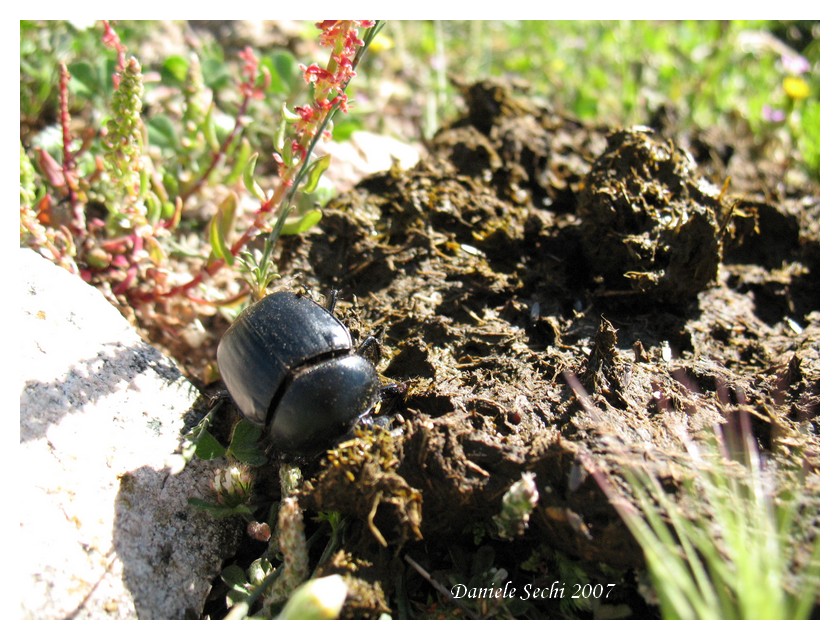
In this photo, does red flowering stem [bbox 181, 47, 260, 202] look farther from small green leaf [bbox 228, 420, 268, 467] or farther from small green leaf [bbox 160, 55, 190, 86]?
small green leaf [bbox 228, 420, 268, 467]

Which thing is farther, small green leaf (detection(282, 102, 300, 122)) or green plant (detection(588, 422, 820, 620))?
small green leaf (detection(282, 102, 300, 122))

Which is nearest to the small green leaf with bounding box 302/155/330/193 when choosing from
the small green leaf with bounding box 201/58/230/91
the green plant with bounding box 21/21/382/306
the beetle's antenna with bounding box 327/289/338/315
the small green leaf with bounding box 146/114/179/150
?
the green plant with bounding box 21/21/382/306

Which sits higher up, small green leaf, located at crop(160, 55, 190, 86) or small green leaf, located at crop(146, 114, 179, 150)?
small green leaf, located at crop(160, 55, 190, 86)

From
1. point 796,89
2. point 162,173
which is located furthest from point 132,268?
point 796,89

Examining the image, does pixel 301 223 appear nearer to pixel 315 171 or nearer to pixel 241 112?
pixel 315 171

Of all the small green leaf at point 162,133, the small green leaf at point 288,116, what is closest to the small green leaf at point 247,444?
the small green leaf at point 288,116
